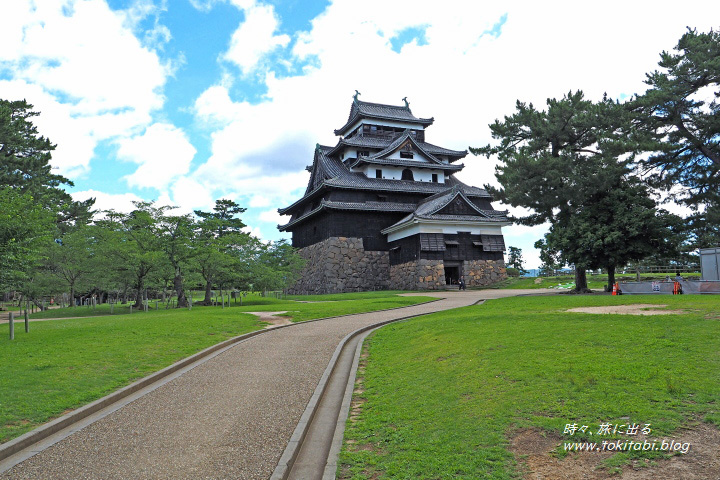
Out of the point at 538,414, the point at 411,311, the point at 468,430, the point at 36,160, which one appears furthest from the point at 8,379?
the point at 36,160

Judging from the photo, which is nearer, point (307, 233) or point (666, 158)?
point (666, 158)

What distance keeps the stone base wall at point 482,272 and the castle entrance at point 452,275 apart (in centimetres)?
101

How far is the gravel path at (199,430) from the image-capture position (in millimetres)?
5336

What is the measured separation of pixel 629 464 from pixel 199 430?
213 inches

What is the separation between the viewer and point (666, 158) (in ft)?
88.1

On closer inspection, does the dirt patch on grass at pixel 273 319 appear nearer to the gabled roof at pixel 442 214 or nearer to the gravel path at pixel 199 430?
the gravel path at pixel 199 430

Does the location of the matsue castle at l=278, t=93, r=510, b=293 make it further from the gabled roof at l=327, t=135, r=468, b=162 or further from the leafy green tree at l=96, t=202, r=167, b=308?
the leafy green tree at l=96, t=202, r=167, b=308

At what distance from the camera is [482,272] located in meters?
42.8

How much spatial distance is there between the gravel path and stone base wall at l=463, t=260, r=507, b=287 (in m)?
32.5

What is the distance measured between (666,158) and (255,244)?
27.5m

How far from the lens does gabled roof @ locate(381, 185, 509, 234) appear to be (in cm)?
4084

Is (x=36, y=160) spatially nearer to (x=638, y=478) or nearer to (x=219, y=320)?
(x=219, y=320)

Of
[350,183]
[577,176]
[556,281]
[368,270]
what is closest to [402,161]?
[350,183]

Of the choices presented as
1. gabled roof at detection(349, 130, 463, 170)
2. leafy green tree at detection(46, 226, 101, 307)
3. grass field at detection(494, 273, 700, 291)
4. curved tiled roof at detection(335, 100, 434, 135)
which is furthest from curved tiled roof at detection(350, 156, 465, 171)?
leafy green tree at detection(46, 226, 101, 307)
